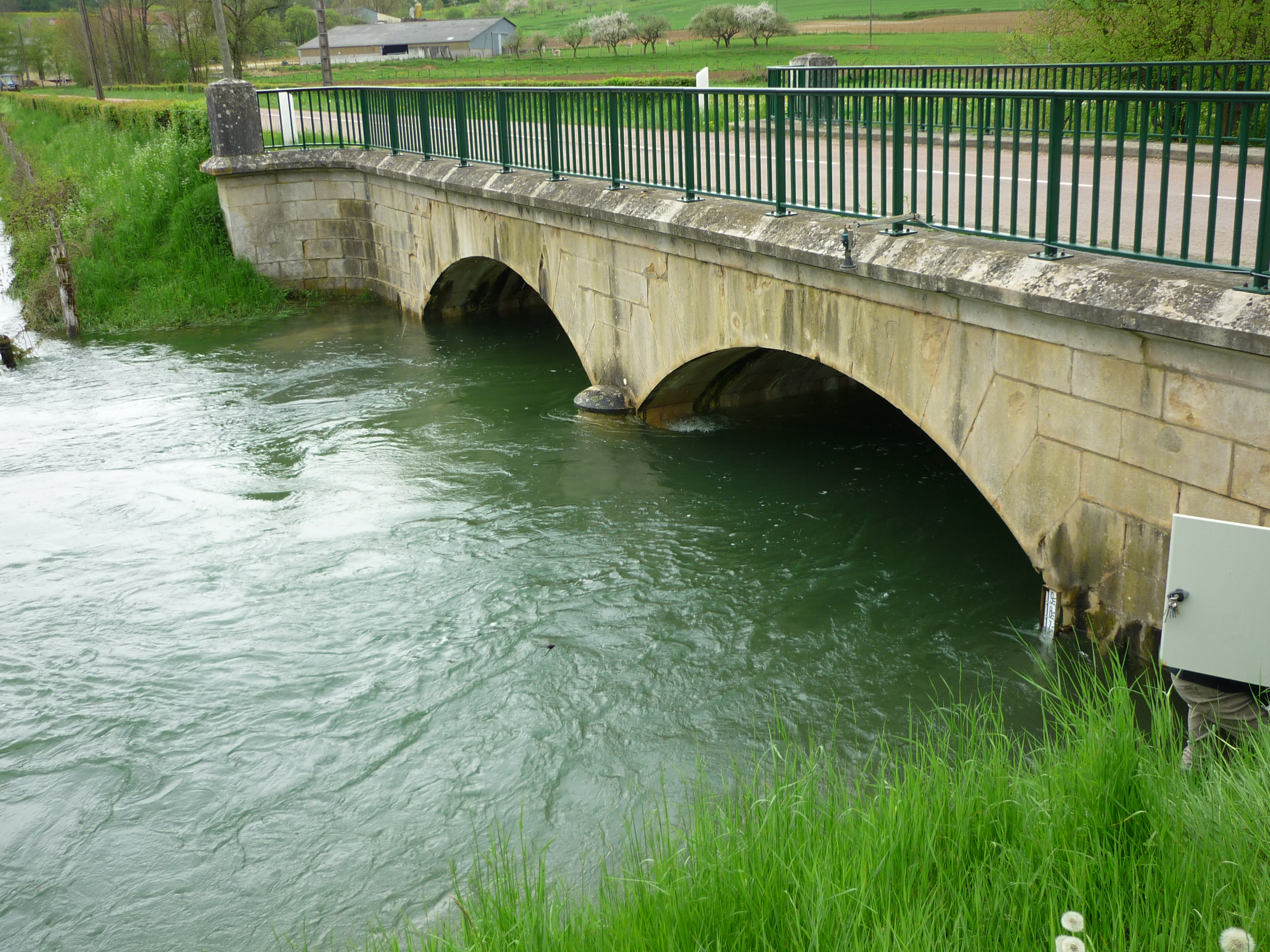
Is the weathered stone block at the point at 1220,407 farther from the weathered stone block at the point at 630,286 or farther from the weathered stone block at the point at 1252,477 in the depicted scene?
the weathered stone block at the point at 630,286

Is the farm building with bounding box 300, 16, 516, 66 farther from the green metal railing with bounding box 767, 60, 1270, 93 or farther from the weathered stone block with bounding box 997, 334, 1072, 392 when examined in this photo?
the weathered stone block with bounding box 997, 334, 1072, 392

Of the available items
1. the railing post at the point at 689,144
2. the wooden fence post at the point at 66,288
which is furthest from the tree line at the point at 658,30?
the railing post at the point at 689,144

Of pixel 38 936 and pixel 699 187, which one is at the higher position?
pixel 699 187

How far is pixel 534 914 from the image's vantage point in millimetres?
3582

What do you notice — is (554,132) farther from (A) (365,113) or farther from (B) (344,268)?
(B) (344,268)

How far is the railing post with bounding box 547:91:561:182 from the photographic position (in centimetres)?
1127

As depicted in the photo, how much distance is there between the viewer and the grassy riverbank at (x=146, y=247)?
1780 centimetres

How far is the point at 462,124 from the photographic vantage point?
1355 centimetres

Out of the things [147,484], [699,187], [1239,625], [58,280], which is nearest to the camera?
[1239,625]

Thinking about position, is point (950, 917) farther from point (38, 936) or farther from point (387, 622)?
point (387, 622)

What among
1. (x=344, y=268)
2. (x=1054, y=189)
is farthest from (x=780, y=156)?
(x=344, y=268)

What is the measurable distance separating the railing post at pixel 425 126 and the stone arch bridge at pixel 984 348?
3.05m

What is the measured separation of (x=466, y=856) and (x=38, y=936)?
1.82 metres

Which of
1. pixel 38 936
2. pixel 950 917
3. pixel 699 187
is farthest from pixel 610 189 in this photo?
pixel 950 917
